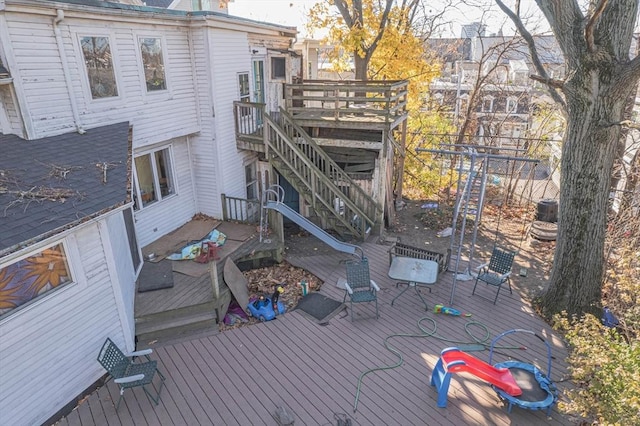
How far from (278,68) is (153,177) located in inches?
233

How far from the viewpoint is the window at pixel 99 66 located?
758cm

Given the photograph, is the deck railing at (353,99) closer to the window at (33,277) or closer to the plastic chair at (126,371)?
the window at (33,277)

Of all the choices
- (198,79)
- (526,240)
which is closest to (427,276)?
(526,240)

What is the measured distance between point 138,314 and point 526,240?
1069 centimetres

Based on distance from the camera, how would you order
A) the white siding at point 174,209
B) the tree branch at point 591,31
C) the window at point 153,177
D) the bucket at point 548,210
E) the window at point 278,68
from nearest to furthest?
the tree branch at point 591,31 < the window at point 153,177 < the white siding at point 174,209 < the bucket at point 548,210 < the window at point 278,68

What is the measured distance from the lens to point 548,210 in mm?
11602

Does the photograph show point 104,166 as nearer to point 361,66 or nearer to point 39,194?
point 39,194

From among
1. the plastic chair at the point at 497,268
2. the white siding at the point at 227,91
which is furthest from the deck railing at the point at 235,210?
the plastic chair at the point at 497,268

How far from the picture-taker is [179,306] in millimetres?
7000

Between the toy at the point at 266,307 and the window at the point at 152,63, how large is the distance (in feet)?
18.7

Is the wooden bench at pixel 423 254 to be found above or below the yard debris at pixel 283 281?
above

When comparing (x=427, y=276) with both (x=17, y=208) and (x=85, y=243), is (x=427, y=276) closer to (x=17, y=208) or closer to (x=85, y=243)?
(x=85, y=243)

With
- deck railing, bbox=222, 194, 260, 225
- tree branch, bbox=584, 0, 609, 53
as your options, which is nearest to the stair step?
deck railing, bbox=222, 194, 260, 225

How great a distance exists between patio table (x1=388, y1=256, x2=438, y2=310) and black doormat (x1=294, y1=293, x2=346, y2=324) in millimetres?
1218
